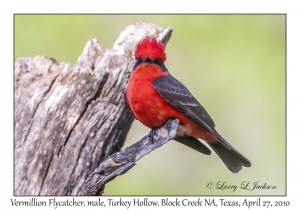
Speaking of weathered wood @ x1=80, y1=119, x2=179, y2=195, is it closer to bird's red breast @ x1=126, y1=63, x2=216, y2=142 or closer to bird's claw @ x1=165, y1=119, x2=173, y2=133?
bird's claw @ x1=165, y1=119, x2=173, y2=133

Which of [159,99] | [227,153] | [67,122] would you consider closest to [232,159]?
[227,153]

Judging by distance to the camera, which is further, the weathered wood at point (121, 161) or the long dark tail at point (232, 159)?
the long dark tail at point (232, 159)

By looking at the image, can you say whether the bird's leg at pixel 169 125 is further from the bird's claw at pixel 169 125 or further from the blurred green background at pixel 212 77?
the blurred green background at pixel 212 77

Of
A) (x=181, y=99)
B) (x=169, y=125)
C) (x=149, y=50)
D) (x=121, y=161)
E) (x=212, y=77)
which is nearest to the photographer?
(x=121, y=161)

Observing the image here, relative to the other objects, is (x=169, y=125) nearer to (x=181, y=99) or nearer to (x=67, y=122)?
(x=181, y=99)

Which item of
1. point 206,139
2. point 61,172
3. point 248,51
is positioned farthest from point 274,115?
point 61,172

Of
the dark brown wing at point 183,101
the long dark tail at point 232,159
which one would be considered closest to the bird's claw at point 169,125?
the dark brown wing at point 183,101
